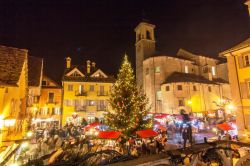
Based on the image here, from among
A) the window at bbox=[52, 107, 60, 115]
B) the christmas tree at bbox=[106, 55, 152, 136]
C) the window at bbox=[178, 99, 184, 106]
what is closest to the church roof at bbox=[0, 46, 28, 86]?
the christmas tree at bbox=[106, 55, 152, 136]

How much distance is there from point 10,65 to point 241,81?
20.3 metres

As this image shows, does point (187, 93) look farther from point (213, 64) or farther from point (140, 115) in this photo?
point (140, 115)

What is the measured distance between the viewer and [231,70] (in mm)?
19031

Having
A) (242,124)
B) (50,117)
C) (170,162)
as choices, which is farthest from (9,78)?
(50,117)

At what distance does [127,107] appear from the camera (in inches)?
669

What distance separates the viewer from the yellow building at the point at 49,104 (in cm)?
3319

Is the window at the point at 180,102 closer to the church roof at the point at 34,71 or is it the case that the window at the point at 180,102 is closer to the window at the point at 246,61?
the window at the point at 246,61

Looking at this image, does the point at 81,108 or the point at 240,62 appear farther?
the point at 81,108

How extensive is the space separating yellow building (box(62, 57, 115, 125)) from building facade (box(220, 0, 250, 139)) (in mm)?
22855

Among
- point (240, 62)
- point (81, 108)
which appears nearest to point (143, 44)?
point (81, 108)

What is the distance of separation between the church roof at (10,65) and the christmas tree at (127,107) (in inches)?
368

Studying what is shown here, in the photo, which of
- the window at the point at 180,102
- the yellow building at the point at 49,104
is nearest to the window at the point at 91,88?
the yellow building at the point at 49,104

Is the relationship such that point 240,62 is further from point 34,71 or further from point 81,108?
point 81,108

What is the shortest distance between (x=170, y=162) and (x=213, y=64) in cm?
5158
